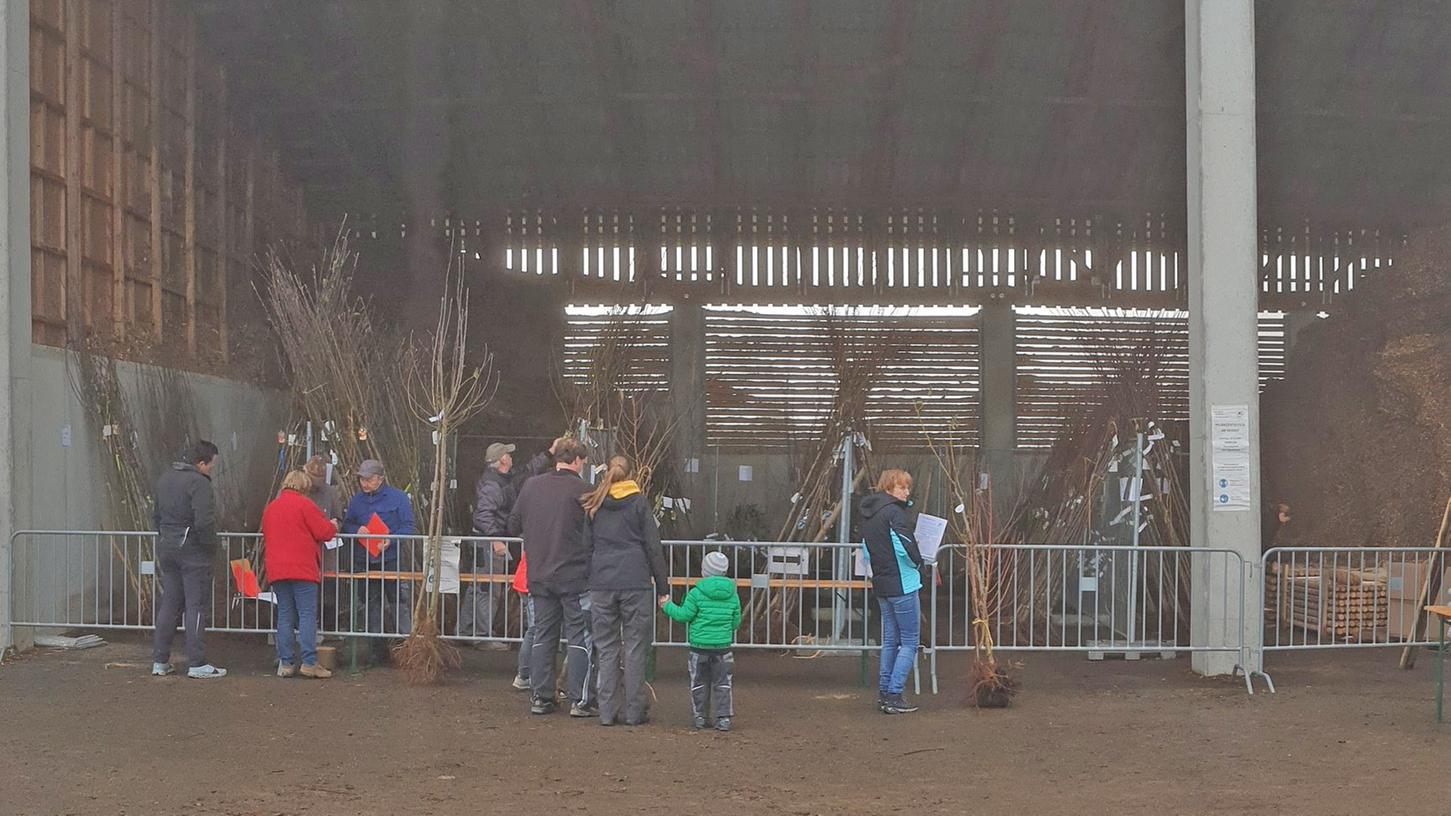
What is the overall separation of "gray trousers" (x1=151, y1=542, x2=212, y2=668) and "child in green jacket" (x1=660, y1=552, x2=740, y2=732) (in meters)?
3.18

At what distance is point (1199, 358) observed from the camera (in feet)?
30.2

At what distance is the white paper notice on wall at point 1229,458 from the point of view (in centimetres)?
912

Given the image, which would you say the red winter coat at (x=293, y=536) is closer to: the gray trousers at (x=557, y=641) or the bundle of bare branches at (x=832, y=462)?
the gray trousers at (x=557, y=641)

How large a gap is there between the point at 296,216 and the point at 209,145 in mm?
1867

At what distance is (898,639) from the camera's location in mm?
7855

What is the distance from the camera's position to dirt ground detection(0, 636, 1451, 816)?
5.82m

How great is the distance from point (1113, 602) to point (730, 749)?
3428 millimetres

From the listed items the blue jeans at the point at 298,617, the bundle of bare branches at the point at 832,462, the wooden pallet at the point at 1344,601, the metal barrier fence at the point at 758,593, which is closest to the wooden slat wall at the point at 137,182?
the metal barrier fence at the point at 758,593

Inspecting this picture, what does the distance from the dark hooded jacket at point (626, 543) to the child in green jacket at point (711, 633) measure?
223 millimetres

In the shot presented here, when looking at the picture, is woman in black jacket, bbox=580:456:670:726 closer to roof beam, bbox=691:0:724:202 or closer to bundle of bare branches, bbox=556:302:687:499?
bundle of bare branches, bbox=556:302:687:499

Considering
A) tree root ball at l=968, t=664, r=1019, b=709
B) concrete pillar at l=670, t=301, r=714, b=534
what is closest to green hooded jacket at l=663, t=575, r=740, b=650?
tree root ball at l=968, t=664, r=1019, b=709

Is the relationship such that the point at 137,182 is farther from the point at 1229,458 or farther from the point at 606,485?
the point at 1229,458

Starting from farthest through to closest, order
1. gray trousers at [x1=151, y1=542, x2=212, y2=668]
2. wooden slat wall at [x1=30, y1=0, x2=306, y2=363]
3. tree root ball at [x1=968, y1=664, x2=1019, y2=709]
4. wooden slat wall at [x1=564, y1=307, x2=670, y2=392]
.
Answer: wooden slat wall at [x1=564, y1=307, x2=670, y2=392] → wooden slat wall at [x1=30, y1=0, x2=306, y2=363] → gray trousers at [x1=151, y1=542, x2=212, y2=668] → tree root ball at [x1=968, y1=664, x2=1019, y2=709]

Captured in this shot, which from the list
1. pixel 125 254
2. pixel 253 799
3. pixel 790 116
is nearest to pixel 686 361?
pixel 790 116
